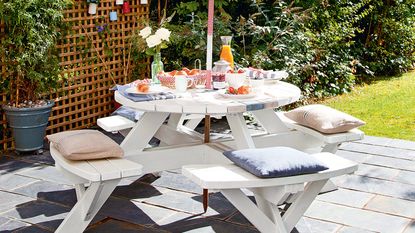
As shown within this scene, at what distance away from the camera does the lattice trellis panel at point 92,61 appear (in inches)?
222

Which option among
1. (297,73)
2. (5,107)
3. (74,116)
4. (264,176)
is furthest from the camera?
(297,73)

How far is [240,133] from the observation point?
3689 millimetres

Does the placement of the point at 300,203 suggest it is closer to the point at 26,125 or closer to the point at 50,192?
the point at 50,192

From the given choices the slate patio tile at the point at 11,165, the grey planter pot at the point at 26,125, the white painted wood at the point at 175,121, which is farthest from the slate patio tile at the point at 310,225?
the grey planter pot at the point at 26,125

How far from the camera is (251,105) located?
346 cm

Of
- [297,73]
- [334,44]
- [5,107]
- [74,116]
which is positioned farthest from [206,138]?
[334,44]

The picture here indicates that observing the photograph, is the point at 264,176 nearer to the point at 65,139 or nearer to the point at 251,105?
the point at 251,105

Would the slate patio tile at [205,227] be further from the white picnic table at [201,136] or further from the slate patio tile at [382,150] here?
the slate patio tile at [382,150]

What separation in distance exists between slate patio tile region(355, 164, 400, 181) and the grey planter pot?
2.36 meters

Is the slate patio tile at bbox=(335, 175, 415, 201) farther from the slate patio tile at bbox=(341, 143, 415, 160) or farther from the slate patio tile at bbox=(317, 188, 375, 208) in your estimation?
the slate patio tile at bbox=(341, 143, 415, 160)

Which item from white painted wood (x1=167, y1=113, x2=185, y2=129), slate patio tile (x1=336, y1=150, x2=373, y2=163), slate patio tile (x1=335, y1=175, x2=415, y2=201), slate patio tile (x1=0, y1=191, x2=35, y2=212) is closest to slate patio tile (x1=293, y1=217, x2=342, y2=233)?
slate patio tile (x1=335, y1=175, x2=415, y2=201)

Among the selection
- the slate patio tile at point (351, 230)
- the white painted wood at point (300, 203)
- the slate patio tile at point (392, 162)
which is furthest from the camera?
the slate patio tile at point (392, 162)

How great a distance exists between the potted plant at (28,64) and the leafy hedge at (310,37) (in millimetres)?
1462

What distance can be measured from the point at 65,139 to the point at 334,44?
4.61 meters
